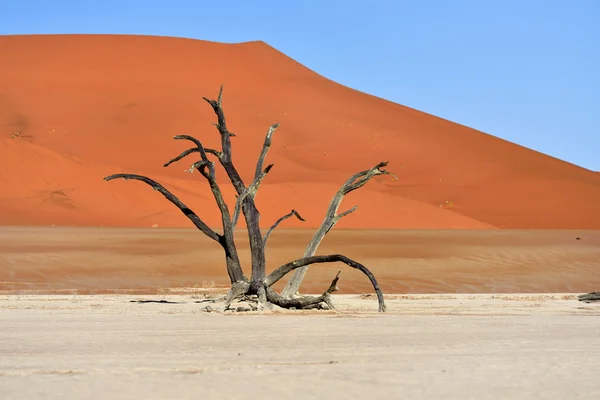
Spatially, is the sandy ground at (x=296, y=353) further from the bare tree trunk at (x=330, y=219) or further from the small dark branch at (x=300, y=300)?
the bare tree trunk at (x=330, y=219)

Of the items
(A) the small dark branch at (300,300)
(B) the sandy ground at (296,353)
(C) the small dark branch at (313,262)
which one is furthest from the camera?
(A) the small dark branch at (300,300)

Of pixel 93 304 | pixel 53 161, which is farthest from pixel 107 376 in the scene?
pixel 53 161

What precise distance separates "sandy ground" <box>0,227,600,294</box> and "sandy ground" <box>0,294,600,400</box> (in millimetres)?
6130

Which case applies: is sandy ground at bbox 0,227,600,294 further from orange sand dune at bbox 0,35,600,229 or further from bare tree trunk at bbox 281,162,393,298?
orange sand dune at bbox 0,35,600,229

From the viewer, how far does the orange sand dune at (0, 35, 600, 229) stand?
40.8m

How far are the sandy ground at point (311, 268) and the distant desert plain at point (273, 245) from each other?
0.36ft

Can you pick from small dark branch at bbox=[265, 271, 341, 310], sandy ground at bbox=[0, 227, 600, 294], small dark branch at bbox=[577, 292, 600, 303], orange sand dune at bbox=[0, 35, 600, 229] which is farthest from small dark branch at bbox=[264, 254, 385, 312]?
orange sand dune at bbox=[0, 35, 600, 229]

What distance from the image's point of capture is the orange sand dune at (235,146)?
40.8 m

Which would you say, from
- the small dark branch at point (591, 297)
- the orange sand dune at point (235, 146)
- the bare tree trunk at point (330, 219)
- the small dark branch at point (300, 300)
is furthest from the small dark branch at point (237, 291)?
the orange sand dune at point (235, 146)

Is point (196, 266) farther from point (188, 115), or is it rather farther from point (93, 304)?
point (188, 115)

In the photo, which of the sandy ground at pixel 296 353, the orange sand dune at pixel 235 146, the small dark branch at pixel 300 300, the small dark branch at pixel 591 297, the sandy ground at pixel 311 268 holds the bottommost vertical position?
the sandy ground at pixel 296 353

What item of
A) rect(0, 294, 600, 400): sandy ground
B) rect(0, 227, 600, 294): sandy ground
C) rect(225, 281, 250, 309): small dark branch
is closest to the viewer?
rect(0, 294, 600, 400): sandy ground

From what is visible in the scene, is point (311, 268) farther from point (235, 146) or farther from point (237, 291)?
point (235, 146)

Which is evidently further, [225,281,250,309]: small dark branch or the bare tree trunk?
the bare tree trunk
